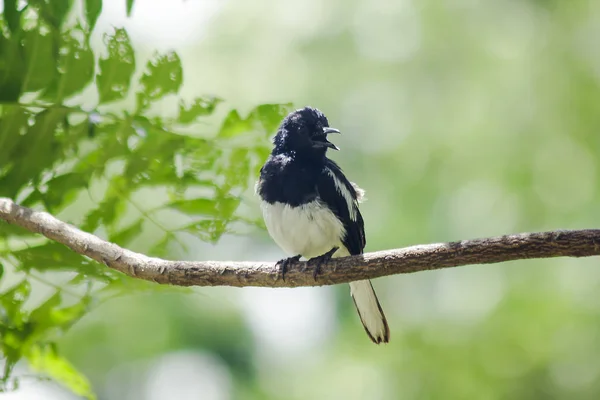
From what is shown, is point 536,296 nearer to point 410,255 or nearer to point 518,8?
point 518,8

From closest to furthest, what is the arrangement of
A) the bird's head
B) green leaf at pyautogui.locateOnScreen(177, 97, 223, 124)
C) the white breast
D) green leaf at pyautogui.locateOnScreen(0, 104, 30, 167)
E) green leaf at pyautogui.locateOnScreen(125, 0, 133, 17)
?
1. green leaf at pyautogui.locateOnScreen(125, 0, 133, 17)
2. green leaf at pyautogui.locateOnScreen(0, 104, 30, 167)
3. green leaf at pyautogui.locateOnScreen(177, 97, 223, 124)
4. the white breast
5. the bird's head

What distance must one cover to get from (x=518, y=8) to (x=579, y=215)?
274 centimetres

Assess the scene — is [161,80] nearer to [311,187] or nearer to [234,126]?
[234,126]

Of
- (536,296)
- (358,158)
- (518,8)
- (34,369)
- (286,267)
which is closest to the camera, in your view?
(286,267)

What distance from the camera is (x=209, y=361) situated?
29.6 feet

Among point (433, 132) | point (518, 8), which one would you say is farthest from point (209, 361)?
point (518, 8)

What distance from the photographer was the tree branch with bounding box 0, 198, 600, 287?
2135 mm

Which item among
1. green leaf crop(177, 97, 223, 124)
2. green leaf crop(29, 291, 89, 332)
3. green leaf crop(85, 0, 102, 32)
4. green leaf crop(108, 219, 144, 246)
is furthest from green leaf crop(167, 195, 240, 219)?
green leaf crop(85, 0, 102, 32)

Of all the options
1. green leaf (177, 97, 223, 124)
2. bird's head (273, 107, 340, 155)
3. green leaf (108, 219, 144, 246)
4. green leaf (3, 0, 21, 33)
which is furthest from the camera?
bird's head (273, 107, 340, 155)

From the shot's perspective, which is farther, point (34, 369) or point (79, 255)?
point (34, 369)

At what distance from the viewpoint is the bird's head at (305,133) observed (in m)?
3.94

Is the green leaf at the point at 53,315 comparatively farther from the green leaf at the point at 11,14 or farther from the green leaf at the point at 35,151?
Answer: the green leaf at the point at 11,14

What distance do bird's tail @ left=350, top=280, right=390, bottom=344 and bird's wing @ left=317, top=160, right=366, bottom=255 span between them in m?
0.20

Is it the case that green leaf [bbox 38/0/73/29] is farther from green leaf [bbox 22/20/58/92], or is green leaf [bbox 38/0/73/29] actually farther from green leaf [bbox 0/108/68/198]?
green leaf [bbox 0/108/68/198]
